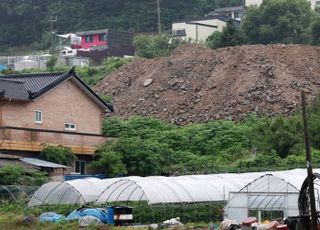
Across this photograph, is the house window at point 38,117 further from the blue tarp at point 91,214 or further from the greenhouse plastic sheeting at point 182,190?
the blue tarp at point 91,214

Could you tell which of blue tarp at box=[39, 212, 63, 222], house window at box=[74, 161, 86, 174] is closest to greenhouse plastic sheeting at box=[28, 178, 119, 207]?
blue tarp at box=[39, 212, 63, 222]

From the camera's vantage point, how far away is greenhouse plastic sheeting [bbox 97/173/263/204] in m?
32.2

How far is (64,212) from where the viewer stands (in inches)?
1234

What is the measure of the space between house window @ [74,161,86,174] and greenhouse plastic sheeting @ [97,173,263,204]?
435 inches

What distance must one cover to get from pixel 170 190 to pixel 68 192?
398 centimetres

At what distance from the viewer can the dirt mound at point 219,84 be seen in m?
58.6

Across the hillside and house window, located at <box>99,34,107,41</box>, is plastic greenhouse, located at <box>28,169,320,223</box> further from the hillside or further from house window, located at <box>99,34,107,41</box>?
the hillside

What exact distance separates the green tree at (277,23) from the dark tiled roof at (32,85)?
32918 mm

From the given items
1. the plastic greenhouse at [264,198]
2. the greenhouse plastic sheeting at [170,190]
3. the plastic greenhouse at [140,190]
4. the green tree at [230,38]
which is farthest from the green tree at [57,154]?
the green tree at [230,38]

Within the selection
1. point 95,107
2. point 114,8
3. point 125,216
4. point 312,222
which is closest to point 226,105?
point 95,107

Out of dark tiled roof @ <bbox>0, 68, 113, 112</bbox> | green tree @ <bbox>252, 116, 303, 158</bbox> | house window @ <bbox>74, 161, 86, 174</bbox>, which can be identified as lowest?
house window @ <bbox>74, 161, 86, 174</bbox>

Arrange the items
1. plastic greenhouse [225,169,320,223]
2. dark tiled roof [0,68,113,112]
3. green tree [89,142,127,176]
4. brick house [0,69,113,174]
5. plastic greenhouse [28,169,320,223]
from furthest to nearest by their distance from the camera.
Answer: dark tiled roof [0,68,113,112] → green tree [89,142,127,176] → brick house [0,69,113,174] → plastic greenhouse [28,169,320,223] → plastic greenhouse [225,169,320,223]

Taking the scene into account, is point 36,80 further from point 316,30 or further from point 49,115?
point 316,30

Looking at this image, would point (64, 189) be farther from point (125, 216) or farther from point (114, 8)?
point (114, 8)
